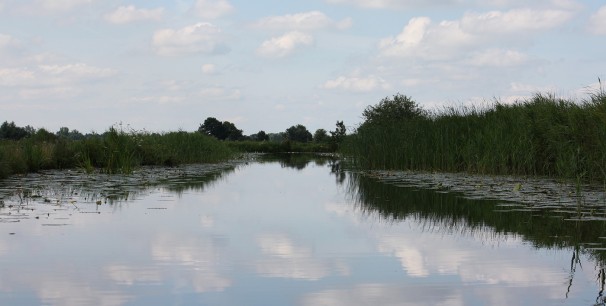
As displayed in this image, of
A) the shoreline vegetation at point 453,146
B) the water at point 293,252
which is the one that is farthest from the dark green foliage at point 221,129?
the water at point 293,252

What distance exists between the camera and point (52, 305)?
4.75 m

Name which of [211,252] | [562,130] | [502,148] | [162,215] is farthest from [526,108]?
[211,252]

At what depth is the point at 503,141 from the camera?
16.7m

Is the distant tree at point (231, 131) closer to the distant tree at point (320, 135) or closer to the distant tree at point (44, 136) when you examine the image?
the distant tree at point (320, 135)

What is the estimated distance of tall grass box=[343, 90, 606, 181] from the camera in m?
13.7

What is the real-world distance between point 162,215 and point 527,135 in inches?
383

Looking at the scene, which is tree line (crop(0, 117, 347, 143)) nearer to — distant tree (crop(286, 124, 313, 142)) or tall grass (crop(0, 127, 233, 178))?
distant tree (crop(286, 124, 313, 142))

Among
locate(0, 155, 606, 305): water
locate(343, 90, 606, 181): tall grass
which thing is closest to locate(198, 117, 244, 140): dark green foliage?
locate(343, 90, 606, 181): tall grass

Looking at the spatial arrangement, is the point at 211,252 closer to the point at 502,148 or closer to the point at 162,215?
the point at 162,215

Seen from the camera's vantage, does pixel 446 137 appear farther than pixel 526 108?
Yes

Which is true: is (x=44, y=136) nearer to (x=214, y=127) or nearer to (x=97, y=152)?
(x=97, y=152)

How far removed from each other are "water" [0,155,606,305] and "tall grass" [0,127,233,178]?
231 inches

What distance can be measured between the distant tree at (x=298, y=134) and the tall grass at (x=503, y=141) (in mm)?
68487

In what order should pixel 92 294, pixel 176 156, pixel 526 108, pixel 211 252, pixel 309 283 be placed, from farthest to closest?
pixel 176 156 → pixel 526 108 → pixel 211 252 → pixel 309 283 → pixel 92 294
